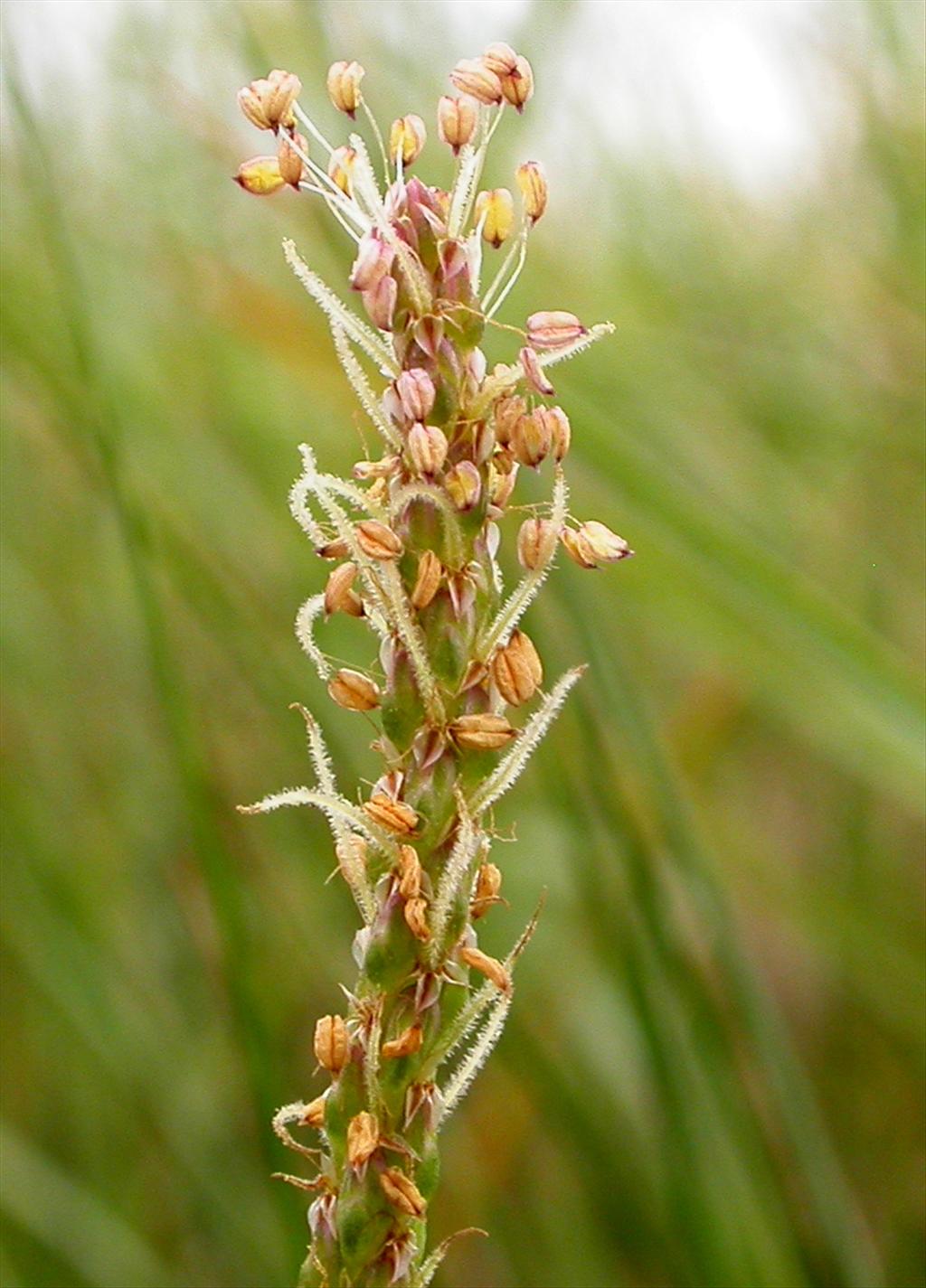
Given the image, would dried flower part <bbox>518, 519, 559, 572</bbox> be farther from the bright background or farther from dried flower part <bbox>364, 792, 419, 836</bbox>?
the bright background

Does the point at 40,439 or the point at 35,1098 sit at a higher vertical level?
the point at 40,439

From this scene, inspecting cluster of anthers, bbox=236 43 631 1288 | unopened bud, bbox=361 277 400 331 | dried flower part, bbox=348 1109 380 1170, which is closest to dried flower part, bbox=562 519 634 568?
cluster of anthers, bbox=236 43 631 1288

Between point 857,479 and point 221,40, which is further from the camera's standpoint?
point 857,479

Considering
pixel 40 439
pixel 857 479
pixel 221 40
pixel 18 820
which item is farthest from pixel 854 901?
pixel 221 40

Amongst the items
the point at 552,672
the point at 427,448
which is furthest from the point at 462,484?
the point at 552,672

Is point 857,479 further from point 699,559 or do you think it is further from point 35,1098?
point 35,1098

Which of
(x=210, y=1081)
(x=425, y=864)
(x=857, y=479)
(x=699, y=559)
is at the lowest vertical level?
(x=210, y=1081)

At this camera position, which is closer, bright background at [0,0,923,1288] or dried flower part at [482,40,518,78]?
dried flower part at [482,40,518,78]
